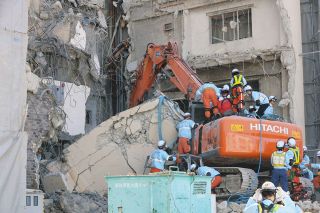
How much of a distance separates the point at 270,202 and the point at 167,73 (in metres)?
11.7

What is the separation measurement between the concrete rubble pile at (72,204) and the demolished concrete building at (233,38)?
9.16 meters

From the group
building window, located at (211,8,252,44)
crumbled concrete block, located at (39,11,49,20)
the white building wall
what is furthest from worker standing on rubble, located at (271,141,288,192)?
building window, located at (211,8,252,44)

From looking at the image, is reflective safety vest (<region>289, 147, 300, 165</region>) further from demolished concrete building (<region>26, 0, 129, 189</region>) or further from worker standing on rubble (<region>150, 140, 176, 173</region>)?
demolished concrete building (<region>26, 0, 129, 189</region>)

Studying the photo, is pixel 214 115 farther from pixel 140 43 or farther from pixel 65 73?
pixel 140 43

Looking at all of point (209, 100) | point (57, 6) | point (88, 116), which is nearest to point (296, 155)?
point (209, 100)

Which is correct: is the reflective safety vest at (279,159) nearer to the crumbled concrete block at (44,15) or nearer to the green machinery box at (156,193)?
the green machinery box at (156,193)

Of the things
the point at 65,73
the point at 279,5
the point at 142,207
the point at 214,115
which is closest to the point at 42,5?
the point at 65,73

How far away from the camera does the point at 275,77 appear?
67.9ft

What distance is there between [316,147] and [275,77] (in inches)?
105

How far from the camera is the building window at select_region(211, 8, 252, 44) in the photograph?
21.7 metres

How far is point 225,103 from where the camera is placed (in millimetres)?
15359

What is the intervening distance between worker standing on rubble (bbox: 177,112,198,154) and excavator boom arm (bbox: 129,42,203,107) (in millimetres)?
1667

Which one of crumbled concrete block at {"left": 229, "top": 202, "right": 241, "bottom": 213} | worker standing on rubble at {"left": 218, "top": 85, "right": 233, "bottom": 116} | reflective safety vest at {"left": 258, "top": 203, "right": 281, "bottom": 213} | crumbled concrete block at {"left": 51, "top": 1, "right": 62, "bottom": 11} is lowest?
crumbled concrete block at {"left": 229, "top": 202, "right": 241, "bottom": 213}

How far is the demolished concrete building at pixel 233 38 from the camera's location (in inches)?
795
